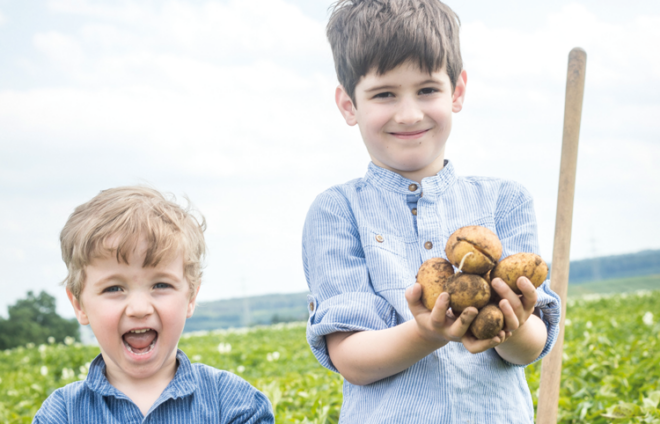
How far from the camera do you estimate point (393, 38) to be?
6.13 ft

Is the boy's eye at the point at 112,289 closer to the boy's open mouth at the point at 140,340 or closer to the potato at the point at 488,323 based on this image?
the boy's open mouth at the point at 140,340

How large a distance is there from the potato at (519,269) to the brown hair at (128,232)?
1052mm

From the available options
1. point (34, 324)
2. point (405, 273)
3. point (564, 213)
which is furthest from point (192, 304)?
point (34, 324)

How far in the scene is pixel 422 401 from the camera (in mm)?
1753

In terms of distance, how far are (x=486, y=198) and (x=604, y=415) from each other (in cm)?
159

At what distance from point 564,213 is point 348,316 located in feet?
3.86

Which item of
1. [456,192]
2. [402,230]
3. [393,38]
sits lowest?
[402,230]

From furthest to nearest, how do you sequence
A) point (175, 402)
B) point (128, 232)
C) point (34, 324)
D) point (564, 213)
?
point (34, 324)
point (564, 213)
point (175, 402)
point (128, 232)

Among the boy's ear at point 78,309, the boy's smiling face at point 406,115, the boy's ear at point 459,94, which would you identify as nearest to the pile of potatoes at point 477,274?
the boy's smiling face at point 406,115

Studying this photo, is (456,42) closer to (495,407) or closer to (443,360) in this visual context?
(443,360)

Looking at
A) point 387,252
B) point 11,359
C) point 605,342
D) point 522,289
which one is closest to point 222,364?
point 605,342

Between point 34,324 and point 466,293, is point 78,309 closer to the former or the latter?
point 466,293

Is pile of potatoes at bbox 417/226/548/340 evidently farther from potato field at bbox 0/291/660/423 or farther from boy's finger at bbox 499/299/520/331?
potato field at bbox 0/291/660/423

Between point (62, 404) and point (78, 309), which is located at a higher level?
point (78, 309)
